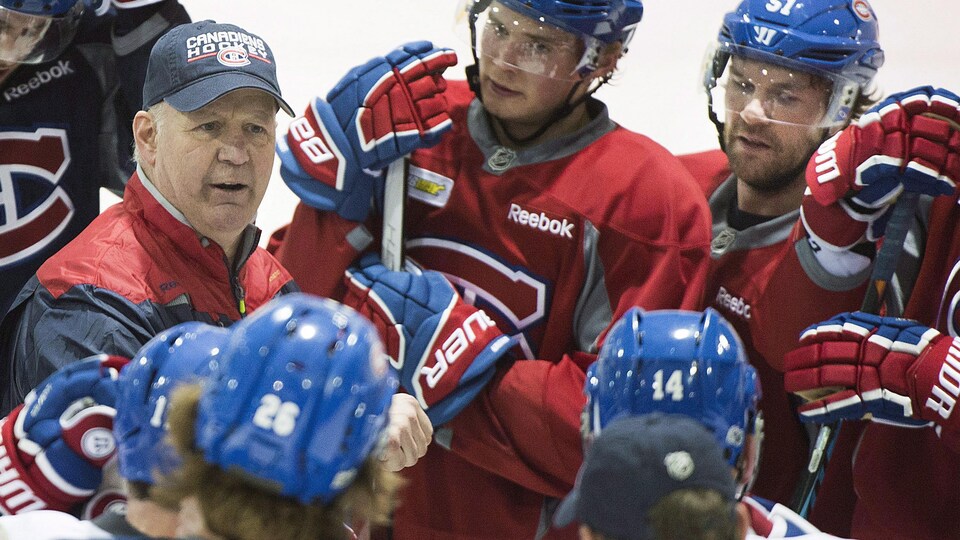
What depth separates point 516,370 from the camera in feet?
7.55

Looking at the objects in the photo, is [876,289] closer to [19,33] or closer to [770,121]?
[770,121]

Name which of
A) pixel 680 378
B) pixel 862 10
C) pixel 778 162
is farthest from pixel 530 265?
pixel 680 378

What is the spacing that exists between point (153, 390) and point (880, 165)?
120 centimetres

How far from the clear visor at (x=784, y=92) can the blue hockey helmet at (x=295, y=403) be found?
1.40 metres

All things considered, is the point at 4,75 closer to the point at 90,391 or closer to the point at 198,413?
the point at 90,391

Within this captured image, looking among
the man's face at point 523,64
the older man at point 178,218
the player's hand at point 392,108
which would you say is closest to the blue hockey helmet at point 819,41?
the man's face at point 523,64

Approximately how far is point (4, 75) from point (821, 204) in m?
1.41

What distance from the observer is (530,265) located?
7.73ft

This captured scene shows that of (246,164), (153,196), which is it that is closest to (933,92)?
(246,164)

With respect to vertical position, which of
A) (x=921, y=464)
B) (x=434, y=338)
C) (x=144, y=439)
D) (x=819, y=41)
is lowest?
(x=921, y=464)

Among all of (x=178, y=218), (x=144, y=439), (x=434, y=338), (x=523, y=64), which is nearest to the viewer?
(x=144, y=439)

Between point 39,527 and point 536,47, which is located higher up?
point 536,47

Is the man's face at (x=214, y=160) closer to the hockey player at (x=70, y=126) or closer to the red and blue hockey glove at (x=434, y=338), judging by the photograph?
the red and blue hockey glove at (x=434, y=338)

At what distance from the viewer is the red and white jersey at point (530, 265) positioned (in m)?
2.29
